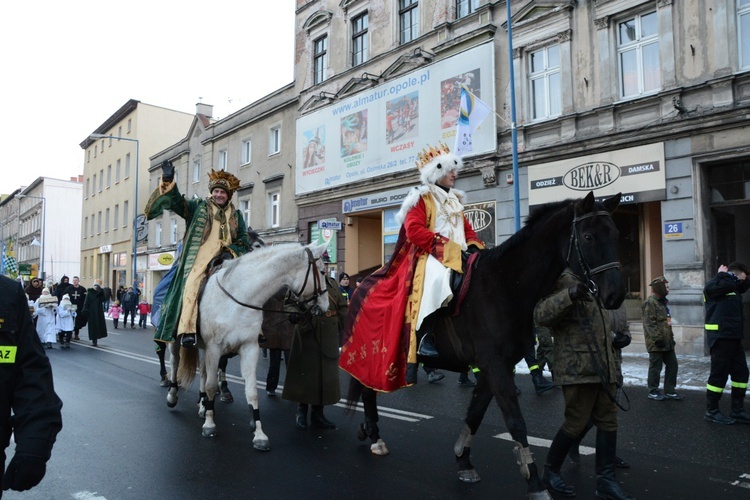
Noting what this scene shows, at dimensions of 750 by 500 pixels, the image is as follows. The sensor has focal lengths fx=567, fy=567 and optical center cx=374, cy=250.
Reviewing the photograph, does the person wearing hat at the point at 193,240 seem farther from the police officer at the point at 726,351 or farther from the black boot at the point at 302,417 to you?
the police officer at the point at 726,351

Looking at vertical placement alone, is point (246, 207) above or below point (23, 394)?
above

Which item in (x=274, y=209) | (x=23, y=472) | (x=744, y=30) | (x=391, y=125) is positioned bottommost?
(x=23, y=472)

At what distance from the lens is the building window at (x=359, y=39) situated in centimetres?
2327

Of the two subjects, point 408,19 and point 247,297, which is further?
point 408,19

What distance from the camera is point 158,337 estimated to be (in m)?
6.64

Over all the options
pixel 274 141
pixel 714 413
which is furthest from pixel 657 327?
pixel 274 141

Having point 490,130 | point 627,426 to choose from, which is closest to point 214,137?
point 490,130

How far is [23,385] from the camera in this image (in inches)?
89.7

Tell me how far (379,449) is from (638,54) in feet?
44.9

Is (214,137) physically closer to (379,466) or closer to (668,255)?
(668,255)

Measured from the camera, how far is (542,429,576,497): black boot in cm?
426

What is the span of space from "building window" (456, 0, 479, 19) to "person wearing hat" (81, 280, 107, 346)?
15049 mm

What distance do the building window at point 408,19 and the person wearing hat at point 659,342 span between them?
15159 millimetres

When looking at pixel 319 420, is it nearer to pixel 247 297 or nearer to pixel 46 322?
pixel 247 297
